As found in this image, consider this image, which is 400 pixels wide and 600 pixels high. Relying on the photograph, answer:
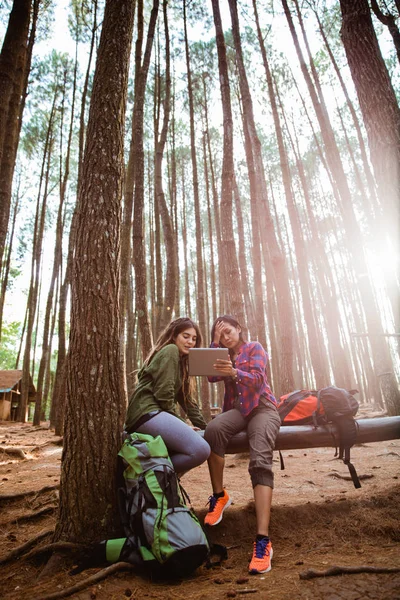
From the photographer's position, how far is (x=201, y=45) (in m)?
10.6

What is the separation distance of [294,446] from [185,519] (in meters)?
1.29

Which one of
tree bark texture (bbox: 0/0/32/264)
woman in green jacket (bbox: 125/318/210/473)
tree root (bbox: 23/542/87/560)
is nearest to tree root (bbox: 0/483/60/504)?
tree root (bbox: 23/542/87/560)

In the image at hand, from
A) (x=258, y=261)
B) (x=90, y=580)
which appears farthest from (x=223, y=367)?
(x=258, y=261)

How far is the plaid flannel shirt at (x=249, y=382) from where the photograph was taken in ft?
8.65

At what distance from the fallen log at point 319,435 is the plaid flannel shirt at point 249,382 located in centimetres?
27

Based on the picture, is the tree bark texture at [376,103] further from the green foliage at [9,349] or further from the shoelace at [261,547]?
the green foliage at [9,349]

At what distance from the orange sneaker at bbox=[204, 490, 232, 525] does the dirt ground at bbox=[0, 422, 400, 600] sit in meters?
0.14

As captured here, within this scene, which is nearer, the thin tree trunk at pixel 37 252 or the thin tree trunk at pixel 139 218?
the thin tree trunk at pixel 139 218

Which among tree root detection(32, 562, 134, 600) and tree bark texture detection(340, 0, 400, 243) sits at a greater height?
tree bark texture detection(340, 0, 400, 243)

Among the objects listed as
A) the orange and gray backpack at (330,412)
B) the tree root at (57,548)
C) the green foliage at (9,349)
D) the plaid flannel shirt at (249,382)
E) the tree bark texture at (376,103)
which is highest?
the green foliage at (9,349)

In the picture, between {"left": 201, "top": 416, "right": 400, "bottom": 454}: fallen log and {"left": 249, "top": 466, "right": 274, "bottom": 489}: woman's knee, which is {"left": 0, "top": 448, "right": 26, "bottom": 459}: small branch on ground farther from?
{"left": 249, "top": 466, "right": 274, "bottom": 489}: woman's knee

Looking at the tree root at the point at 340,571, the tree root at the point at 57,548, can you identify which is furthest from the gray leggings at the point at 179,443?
the tree root at the point at 340,571

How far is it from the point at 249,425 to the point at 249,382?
0.34 metres

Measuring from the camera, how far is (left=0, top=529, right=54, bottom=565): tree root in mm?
2103
